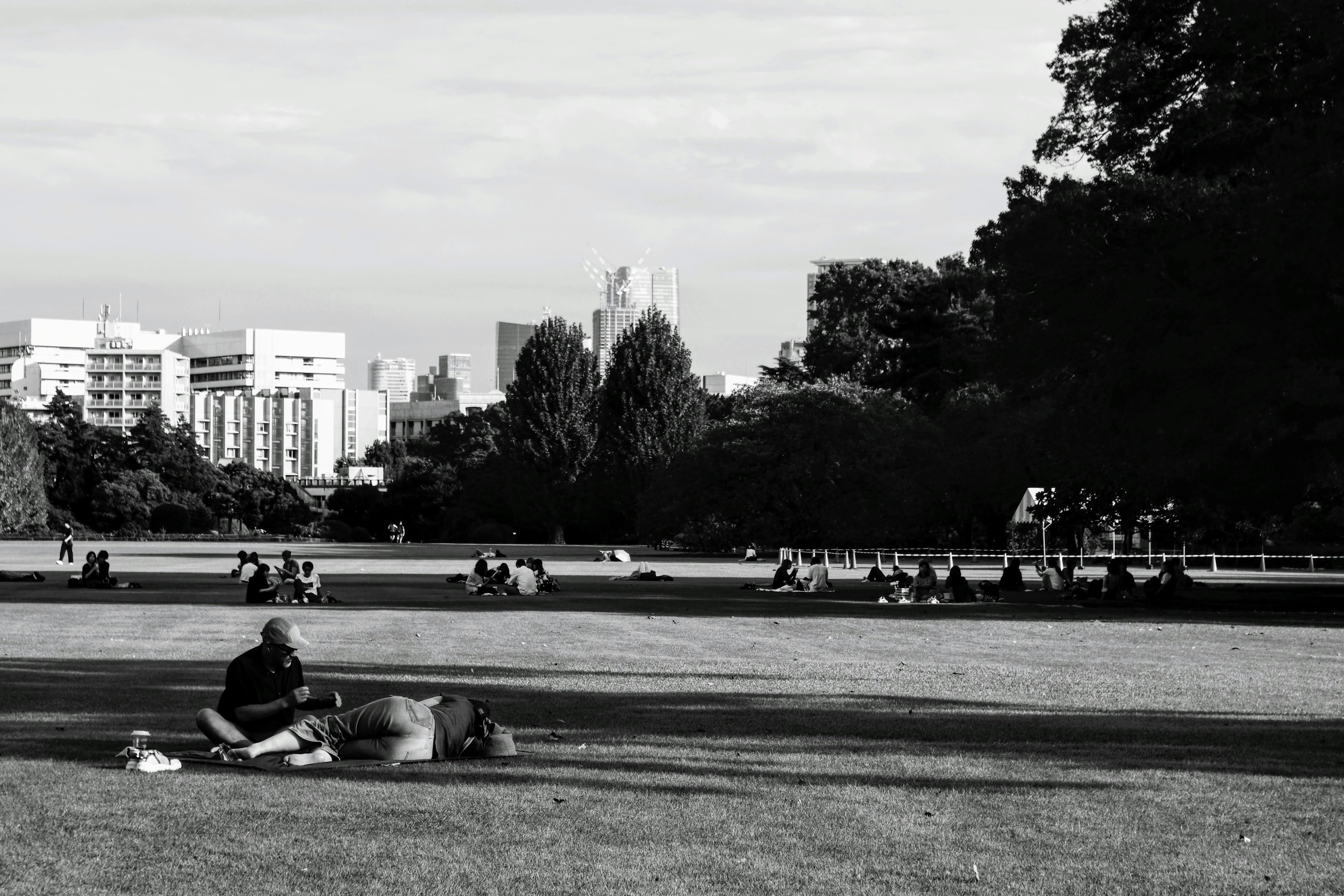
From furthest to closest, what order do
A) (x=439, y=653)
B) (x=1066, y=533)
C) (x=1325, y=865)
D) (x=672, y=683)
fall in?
(x=1066, y=533)
(x=439, y=653)
(x=672, y=683)
(x=1325, y=865)

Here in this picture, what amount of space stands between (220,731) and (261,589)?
21496mm

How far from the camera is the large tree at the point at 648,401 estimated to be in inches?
3866

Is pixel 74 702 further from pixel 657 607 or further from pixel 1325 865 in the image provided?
pixel 657 607

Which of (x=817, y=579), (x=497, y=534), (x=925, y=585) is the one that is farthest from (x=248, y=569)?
(x=497, y=534)

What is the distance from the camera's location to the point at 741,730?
12.4m

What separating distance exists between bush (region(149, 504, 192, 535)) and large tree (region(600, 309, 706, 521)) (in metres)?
32.2

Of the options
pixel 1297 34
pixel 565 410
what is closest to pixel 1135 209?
pixel 1297 34

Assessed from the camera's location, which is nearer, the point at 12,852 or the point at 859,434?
the point at 12,852

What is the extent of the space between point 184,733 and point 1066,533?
187ft

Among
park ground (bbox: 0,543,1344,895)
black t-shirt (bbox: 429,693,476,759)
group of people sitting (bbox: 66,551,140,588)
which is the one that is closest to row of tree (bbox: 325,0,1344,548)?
park ground (bbox: 0,543,1344,895)

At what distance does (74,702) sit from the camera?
13.9 meters

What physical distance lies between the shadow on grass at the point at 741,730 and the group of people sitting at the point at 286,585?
15.6m

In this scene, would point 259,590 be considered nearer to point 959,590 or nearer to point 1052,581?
point 959,590

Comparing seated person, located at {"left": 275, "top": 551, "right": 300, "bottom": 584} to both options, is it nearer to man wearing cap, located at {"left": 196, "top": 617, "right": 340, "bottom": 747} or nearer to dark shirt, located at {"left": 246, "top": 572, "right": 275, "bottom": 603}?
dark shirt, located at {"left": 246, "top": 572, "right": 275, "bottom": 603}
